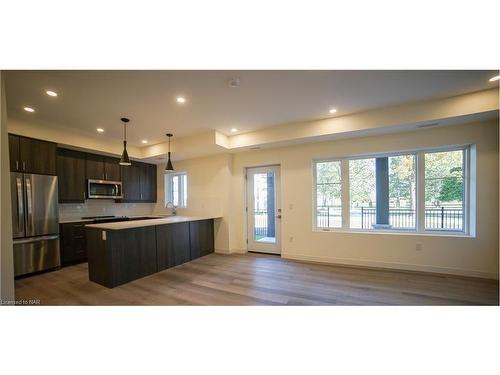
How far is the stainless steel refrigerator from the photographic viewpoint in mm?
3121

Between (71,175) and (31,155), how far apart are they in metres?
0.75

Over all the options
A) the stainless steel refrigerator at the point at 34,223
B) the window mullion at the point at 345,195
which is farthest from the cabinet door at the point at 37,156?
the window mullion at the point at 345,195

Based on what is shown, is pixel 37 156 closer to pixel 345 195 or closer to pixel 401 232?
pixel 345 195

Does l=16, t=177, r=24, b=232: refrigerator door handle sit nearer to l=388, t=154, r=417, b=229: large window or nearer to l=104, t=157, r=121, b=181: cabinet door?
l=104, t=157, r=121, b=181: cabinet door

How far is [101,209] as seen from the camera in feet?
15.5

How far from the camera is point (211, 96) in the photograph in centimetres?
257

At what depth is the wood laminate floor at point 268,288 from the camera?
2369 millimetres

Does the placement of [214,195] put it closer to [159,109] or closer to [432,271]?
[159,109]

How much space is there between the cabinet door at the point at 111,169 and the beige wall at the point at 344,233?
4.45 ft

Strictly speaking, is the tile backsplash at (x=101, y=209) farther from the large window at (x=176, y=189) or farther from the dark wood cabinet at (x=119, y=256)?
the dark wood cabinet at (x=119, y=256)

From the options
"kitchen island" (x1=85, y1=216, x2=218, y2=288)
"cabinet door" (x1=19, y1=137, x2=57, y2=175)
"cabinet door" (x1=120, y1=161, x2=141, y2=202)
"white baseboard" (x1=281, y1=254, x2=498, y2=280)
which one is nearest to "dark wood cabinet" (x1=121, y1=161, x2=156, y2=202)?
"cabinet door" (x1=120, y1=161, x2=141, y2=202)

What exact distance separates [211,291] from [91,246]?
6.47 ft
